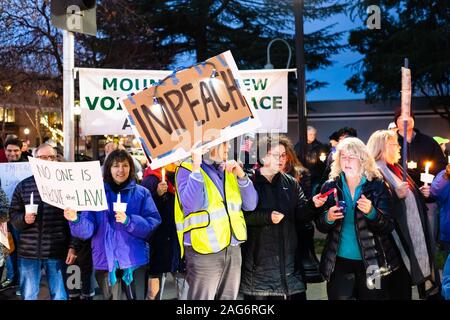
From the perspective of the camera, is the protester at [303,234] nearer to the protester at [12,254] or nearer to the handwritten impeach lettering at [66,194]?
the handwritten impeach lettering at [66,194]

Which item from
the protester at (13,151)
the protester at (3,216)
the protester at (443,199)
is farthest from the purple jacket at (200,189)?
the protester at (13,151)

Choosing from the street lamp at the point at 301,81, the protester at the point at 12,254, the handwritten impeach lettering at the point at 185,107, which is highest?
the street lamp at the point at 301,81

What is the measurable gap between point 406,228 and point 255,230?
131 centimetres

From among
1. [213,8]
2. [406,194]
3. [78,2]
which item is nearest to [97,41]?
[213,8]

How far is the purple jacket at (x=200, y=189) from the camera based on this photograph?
399cm

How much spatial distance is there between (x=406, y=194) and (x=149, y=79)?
3.18m

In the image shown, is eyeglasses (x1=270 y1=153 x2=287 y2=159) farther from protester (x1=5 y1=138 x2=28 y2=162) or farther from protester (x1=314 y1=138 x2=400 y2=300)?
protester (x1=5 y1=138 x2=28 y2=162)

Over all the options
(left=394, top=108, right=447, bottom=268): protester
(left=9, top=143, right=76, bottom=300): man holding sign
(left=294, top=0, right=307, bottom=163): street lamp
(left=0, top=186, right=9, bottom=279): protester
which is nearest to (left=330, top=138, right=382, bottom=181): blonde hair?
(left=394, top=108, right=447, bottom=268): protester

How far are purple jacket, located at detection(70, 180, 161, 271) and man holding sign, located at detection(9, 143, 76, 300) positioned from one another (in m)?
0.46

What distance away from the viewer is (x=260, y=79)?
6.38m

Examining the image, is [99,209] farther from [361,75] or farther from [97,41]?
[361,75]

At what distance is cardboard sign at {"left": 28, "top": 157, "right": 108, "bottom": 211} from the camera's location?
4137mm

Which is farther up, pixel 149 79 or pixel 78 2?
pixel 78 2
